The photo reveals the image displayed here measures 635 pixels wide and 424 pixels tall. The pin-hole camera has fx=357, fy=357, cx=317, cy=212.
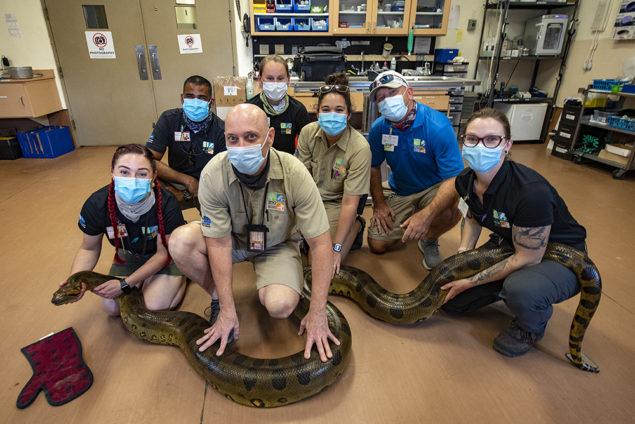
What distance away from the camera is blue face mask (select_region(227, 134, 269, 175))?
5.55ft

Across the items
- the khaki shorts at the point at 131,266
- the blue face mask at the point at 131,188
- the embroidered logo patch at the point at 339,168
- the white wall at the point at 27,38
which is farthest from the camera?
the white wall at the point at 27,38

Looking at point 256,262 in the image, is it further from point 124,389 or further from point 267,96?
point 267,96

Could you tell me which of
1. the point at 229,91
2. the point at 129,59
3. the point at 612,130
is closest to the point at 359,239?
the point at 229,91

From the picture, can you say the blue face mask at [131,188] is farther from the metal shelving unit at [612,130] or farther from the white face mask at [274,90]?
the metal shelving unit at [612,130]

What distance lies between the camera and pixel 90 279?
2006 millimetres

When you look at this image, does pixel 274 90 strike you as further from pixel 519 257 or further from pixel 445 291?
pixel 519 257

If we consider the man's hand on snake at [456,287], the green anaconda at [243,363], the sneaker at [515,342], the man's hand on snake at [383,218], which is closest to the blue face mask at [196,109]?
the green anaconda at [243,363]

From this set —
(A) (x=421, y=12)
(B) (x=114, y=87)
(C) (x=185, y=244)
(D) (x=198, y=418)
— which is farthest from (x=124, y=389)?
(A) (x=421, y=12)

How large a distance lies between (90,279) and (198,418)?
0.99m

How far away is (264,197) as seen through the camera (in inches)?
75.3

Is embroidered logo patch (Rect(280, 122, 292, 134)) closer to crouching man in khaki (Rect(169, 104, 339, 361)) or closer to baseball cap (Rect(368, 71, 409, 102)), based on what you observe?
baseball cap (Rect(368, 71, 409, 102))

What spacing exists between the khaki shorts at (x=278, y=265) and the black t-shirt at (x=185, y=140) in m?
1.26

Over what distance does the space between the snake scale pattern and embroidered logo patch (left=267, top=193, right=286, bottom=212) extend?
64 cm

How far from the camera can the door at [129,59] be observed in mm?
5980
